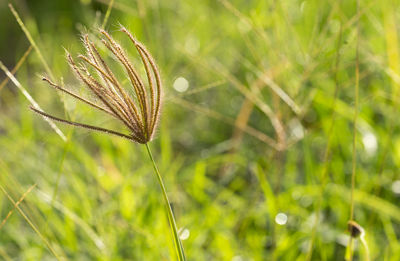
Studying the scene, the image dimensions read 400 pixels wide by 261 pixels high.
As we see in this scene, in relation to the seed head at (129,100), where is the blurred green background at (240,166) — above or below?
above

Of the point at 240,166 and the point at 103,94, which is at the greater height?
the point at 240,166

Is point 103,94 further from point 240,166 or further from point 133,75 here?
point 240,166

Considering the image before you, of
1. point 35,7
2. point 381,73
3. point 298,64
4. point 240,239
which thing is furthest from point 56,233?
point 35,7

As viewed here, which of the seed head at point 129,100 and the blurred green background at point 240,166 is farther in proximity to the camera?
the blurred green background at point 240,166

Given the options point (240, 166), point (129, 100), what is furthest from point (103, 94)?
point (240, 166)

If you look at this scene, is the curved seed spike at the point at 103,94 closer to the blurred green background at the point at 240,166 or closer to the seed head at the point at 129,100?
the seed head at the point at 129,100

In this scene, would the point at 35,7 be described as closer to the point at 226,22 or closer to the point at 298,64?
the point at 226,22

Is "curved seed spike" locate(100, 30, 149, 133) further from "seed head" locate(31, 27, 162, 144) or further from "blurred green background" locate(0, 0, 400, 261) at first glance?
"blurred green background" locate(0, 0, 400, 261)

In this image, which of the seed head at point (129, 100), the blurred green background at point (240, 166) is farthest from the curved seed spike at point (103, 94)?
the blurred green background at point (240, 166)
